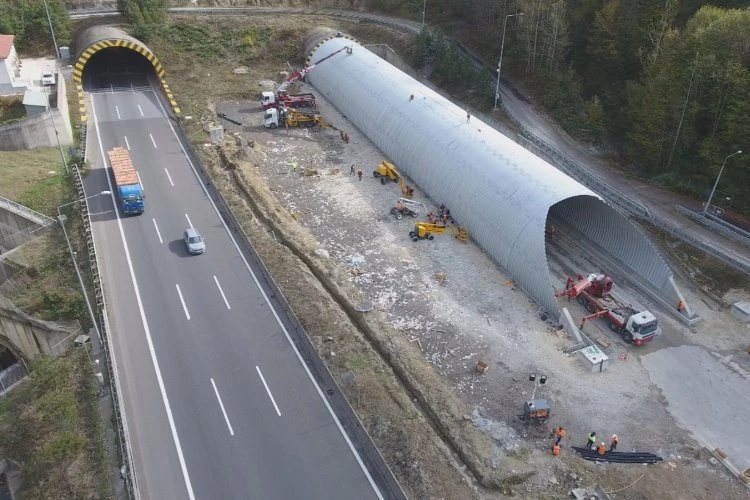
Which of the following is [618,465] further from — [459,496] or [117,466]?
[117,466]

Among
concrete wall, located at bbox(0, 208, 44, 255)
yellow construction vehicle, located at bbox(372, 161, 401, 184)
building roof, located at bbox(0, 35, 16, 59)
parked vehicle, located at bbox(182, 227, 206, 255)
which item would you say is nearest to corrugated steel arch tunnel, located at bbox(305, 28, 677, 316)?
yellow construction vehicle, located at bbox(372, 161, 401, 184)

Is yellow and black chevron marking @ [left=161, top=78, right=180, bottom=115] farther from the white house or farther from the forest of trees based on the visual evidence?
the forest of trees

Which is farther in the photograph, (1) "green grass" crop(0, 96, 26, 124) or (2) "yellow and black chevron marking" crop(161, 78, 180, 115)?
(2) "yellow and black chevron marking" crop(161, 78, 180, 115)

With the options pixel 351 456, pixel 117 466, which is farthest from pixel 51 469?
pixel 351 456

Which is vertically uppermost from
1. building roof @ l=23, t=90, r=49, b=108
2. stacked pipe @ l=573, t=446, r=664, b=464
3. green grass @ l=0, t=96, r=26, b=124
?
building roof @ l=23, t=90, r=49, b=108

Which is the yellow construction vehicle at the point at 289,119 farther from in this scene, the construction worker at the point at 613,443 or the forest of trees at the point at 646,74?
the construction worker at the point at 613,443

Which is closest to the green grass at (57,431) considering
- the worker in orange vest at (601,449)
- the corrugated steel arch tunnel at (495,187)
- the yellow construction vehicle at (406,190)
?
the worker in orange vest at (601,449)

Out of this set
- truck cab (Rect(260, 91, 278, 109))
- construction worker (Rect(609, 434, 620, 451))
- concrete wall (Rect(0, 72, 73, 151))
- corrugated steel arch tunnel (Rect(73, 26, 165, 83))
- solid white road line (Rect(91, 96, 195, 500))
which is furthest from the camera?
truck cab (Rect(260, 91, 278, 109))
